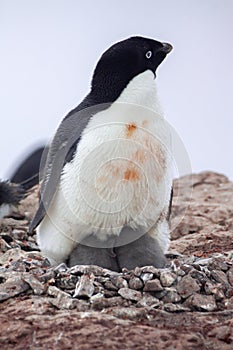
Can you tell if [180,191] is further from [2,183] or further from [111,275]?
[111,275]

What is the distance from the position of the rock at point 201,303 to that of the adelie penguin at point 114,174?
383mm

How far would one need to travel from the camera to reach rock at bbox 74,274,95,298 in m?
1.95

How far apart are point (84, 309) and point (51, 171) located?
763mm

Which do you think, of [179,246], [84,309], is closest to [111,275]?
[84,309]

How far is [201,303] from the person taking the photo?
2.00 m

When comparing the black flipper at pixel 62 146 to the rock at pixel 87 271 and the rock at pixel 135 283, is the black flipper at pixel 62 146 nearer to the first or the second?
the rock at pixel 87 271

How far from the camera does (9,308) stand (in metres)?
1.92

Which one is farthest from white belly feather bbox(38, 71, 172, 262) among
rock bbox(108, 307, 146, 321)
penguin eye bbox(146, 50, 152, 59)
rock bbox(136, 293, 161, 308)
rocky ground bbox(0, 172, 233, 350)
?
rock bbox(108, 307, 146, 321)

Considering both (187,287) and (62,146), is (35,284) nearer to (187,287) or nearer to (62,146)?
(187,287)

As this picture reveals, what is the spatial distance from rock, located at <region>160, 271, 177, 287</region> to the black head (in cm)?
73

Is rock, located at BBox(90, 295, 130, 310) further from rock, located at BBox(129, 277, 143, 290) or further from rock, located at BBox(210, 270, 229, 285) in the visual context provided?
rock, located at BBox(210, 270, 229, 285)

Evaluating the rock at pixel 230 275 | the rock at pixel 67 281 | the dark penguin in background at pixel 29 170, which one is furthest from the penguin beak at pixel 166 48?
the dark penguin in background at pixel 29 170

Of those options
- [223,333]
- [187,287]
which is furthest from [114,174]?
[223,333]

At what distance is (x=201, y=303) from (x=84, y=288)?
364 mm
